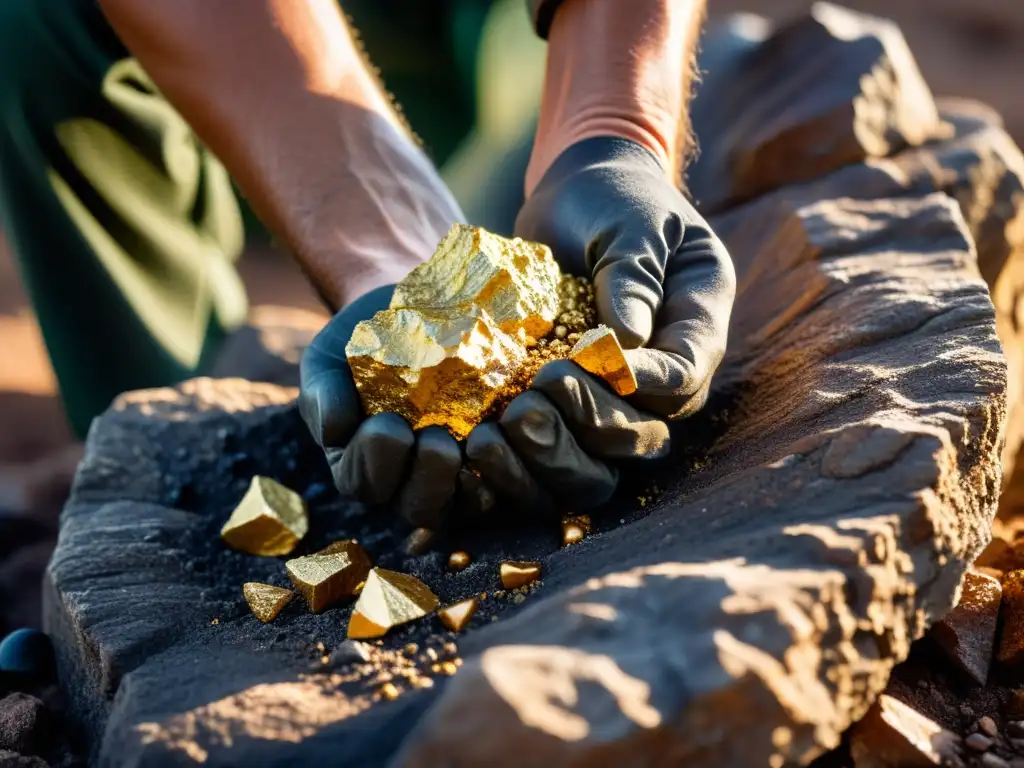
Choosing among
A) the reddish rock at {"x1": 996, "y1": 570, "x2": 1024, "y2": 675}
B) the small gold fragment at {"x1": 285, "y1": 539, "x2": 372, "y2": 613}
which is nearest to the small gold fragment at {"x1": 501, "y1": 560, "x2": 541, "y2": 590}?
the small gold fragment at {"x1": 285, "y1": 539, "x2": 372, "y2": 613}

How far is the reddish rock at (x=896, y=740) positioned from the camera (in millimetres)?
1075

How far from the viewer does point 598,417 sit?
1269mm

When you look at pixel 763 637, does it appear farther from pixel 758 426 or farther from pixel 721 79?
pixel 721 79

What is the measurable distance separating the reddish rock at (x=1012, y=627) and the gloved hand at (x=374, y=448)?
2.71 ft

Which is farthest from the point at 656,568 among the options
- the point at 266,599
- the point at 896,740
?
the point at 266,599

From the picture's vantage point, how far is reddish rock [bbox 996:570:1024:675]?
1298 millimetres

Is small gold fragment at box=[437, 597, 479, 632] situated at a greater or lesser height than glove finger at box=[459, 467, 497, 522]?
lesser

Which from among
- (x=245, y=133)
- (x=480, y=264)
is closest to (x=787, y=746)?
(x=480, y=264)

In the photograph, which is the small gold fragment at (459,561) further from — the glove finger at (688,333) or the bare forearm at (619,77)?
the bare forearm at (619,77)

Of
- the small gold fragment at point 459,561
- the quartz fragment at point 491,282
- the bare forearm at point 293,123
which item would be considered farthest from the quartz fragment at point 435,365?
the bare forearm at point 293,123

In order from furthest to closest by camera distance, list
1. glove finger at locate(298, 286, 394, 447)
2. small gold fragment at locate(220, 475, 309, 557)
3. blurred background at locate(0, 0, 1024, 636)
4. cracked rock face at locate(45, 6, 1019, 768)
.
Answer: blurred background at locate(0, 0, 1024, 636), small gold fragment at locate(220, 475, 309, 557), glove finger at locate(298, 286, 394, 447), cracked rock face at locate(45, 6, 1019, 768)

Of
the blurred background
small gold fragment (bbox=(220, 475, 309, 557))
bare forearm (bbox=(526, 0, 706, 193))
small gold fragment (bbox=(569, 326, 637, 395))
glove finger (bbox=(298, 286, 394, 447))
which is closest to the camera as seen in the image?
small gold fragment (bbox=(569, 326, 637, 395))

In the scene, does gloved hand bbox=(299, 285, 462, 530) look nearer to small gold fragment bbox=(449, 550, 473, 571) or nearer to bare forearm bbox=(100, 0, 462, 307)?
small gold fragment bbox=(449, 550, 473, 571)

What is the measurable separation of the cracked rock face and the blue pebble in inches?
2.3
